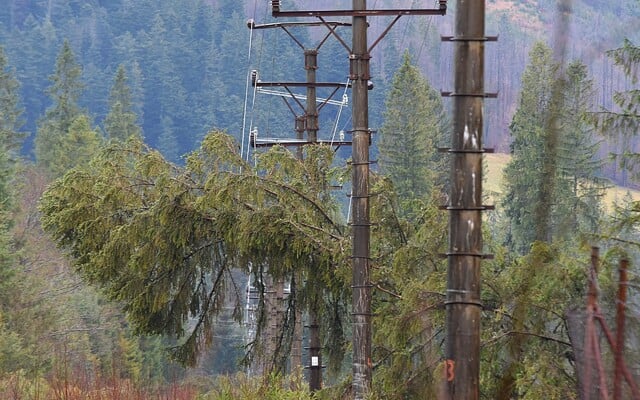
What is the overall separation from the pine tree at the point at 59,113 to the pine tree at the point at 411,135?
34.9m

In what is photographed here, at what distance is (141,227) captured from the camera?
75.8 feet

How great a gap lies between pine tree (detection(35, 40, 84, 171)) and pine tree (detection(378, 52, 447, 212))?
34903mm

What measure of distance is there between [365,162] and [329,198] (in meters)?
5.62

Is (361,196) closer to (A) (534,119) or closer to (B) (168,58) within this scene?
(A) (534,119)

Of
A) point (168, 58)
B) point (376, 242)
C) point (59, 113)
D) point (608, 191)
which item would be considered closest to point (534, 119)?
point (608, 191)

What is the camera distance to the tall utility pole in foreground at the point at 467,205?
9.27m

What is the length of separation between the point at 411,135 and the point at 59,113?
153 ft

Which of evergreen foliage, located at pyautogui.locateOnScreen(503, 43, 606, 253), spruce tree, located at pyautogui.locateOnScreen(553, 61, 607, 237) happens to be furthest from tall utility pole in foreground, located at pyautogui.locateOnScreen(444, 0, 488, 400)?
spruce tree, located at pyautogui.locateOnScreen(553, 61, 607, 237)

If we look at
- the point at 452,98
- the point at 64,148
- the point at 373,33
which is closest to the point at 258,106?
the point at 373,33

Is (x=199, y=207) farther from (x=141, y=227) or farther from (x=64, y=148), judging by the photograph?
(x=64, y=148)

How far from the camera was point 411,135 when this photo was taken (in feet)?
182

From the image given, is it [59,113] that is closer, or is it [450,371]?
[450,371]

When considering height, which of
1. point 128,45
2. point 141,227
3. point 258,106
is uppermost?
point 128,45

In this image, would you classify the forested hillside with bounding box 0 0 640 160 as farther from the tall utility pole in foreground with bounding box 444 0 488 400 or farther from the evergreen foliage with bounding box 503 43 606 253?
the tall utility pole in foreground with bounding box 444 0 488 400
